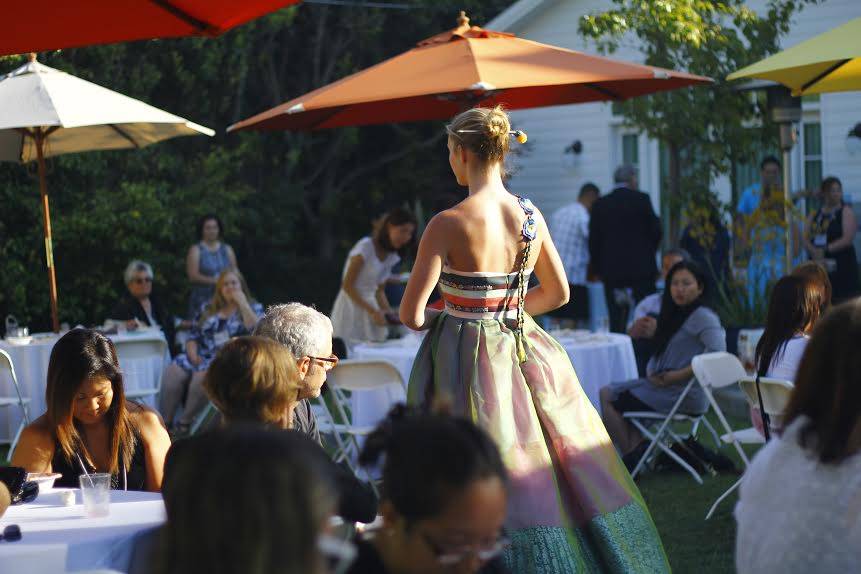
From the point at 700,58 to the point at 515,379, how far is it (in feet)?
26.3

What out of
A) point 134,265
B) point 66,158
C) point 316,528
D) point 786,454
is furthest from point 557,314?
point 316,528

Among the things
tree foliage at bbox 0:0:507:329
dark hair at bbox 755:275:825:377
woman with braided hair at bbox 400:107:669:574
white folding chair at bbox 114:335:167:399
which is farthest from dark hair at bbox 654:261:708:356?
tree foliage at bbox 0:0:507:329

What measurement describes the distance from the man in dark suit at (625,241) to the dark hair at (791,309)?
19.1 feet

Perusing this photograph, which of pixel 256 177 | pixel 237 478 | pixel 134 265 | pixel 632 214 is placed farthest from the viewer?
pixel 256 177

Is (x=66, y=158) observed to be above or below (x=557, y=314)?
above

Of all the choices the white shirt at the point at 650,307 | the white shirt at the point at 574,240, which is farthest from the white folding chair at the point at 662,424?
the white shirt at the point at 574,240

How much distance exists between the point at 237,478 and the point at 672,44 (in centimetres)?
1076

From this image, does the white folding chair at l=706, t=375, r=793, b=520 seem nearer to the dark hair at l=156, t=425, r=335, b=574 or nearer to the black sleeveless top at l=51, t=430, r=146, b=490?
the black sleeveless top at l=51, t=430, r=146, b=490

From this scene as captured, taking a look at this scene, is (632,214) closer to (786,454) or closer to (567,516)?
(567,516)

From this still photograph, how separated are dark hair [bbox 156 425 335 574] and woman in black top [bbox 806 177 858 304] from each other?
1002 centimetres

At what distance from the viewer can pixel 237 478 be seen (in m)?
1.60

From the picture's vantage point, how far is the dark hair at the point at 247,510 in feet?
5.16

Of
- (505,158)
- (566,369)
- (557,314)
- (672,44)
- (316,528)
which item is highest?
(672,44)

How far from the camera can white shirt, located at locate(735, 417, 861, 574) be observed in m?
2.54
